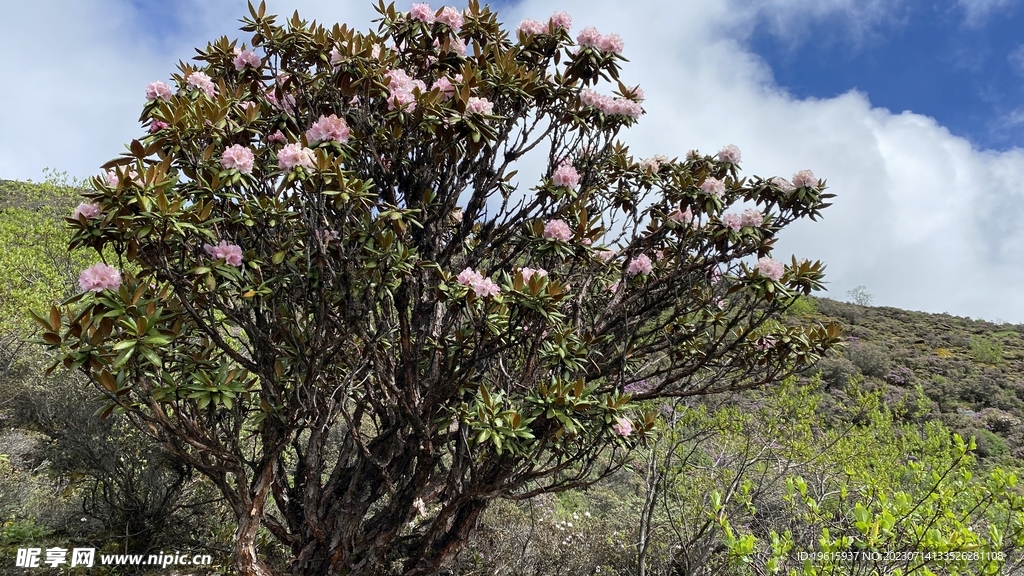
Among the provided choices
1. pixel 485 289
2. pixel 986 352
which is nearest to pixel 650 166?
pixel 485 289

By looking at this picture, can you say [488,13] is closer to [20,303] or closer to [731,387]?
[731,387]

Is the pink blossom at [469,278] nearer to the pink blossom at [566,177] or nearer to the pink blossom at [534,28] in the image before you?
the pink blossom at [566,177]

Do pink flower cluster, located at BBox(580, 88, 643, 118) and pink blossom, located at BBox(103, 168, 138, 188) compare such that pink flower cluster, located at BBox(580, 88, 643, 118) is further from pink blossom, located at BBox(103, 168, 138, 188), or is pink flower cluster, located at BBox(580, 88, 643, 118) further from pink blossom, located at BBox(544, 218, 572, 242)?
pink blossom, located at BBox(103, 168, 138, 188)

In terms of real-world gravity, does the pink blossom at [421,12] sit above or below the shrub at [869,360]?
below

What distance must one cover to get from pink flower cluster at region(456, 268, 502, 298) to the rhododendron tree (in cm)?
1

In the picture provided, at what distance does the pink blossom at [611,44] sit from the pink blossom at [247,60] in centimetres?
225

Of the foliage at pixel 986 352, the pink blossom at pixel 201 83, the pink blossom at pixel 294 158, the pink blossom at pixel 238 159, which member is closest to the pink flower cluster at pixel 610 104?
the pink blossom at pixel 294 158

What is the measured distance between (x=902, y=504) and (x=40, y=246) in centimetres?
1353

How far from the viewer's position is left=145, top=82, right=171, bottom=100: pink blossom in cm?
299

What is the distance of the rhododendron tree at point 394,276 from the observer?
2623mm

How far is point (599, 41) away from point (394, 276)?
81.6 inches

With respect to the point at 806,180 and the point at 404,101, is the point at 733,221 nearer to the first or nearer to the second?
the point at 806,180

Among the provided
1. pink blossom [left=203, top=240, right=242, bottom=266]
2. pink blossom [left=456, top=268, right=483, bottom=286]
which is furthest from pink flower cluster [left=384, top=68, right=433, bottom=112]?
pink blossom [left=203, top=240, right=242, bottom=266]

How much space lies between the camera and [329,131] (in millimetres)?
2750
